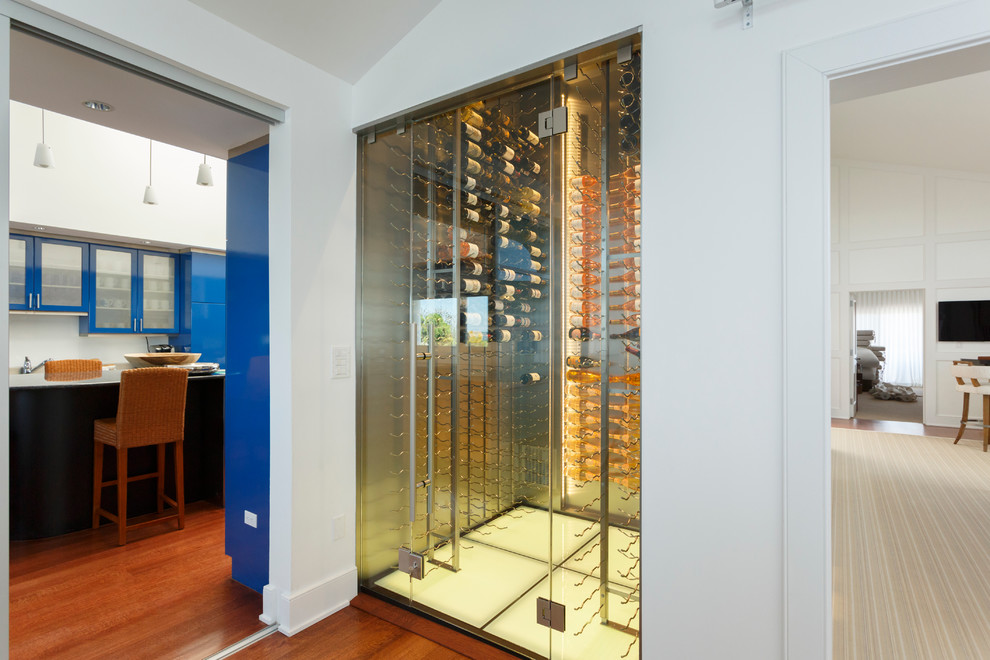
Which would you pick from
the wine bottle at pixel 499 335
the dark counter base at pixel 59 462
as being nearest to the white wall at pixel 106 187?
the dark counter base at pixel 59 462

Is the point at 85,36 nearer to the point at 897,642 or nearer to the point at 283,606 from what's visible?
the point at 283,606

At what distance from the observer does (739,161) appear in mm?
1468

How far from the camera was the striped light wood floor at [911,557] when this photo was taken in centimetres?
224

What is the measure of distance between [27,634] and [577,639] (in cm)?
236

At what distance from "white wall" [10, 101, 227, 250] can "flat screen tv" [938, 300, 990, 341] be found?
32.4 feet

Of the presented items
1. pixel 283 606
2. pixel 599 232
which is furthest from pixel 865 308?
pixel 283 606

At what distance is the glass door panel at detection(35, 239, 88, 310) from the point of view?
540 cm

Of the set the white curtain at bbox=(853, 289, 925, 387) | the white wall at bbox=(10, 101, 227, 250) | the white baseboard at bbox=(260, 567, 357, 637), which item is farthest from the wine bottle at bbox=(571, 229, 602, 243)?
the white curtain at bbox=(853, 289, 925, 387)

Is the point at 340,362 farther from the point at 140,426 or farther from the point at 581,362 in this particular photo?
the point at 140,426

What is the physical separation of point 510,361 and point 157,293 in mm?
6306

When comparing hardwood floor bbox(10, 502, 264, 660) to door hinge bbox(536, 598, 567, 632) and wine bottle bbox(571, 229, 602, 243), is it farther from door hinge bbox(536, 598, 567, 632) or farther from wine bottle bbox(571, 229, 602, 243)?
wine bottle bbox(571, 229, 602, 243)

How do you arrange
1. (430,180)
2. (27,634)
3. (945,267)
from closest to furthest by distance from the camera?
1. (27,634)
2. (430,180)
3. (945,267)

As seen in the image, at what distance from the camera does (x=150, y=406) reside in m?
3.13

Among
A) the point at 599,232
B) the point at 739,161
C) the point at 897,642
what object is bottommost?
the point at 897,642
